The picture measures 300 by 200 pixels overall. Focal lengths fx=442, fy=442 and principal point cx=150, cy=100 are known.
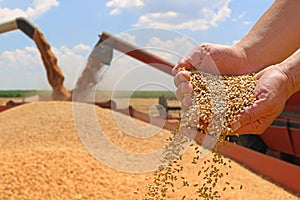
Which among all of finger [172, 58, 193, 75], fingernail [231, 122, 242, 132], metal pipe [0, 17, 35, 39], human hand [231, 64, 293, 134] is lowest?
fingernail [231, 122, 242, 132]

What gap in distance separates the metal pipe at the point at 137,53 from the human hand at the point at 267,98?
3.16 metres

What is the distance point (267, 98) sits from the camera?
174 cm

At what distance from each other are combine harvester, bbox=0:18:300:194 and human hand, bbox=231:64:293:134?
411 millimetres

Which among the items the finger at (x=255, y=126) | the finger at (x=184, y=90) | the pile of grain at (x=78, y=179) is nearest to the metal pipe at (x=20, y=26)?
the pile of grain at (x=78, y=179)

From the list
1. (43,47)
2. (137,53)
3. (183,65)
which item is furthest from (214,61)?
(43,47)

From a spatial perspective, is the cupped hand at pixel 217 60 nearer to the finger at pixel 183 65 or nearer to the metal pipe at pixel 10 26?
the finger at pixel 183 65

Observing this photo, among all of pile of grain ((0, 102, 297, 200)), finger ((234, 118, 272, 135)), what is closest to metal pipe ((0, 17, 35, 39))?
pile of grain ((0, 102, 297, 200))

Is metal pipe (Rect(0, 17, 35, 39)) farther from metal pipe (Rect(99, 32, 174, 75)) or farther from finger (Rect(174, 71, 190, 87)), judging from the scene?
finger (Rect(174, 71, 190, 87))

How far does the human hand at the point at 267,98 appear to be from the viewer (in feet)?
5.70

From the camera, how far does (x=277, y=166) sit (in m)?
3.73

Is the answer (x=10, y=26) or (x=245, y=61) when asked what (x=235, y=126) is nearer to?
(x=245, y=61)

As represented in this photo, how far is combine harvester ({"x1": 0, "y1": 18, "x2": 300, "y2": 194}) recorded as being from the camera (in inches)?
145

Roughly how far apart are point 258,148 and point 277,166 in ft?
2.56

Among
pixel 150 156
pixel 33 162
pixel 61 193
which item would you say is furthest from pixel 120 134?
pixel 61 193
